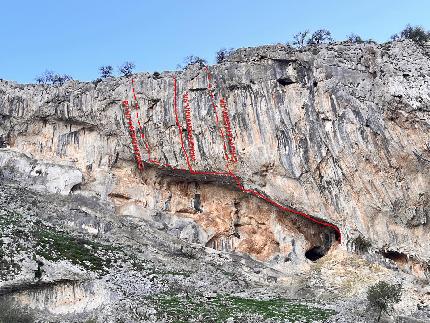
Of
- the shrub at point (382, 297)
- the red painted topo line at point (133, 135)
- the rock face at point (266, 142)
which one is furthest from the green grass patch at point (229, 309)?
the red painted topo line at point (133, 135)

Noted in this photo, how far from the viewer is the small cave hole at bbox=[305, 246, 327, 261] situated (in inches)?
1567

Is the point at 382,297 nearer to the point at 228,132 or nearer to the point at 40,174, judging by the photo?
the point at 228,132

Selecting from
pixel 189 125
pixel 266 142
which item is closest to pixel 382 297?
pixel 266 142

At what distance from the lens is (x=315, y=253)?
4016cm

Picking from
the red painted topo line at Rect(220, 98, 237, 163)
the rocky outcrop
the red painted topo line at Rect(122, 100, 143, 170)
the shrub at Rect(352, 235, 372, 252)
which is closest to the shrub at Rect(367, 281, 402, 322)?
the shrub at Rect(352, 235, 372, 252)

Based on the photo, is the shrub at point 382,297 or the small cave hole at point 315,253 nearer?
the shrub at point 382,297

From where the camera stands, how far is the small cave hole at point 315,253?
39.8 meters

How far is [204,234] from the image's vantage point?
39.9 metres

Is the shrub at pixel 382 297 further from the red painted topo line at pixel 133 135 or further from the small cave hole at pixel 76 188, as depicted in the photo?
the small cave hole at pixel 76 188

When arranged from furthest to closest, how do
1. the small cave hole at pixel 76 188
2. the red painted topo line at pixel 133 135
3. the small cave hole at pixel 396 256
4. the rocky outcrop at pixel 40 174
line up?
the red painted topo line at pixel 133 135, the small cave hole at pixel 76 188, the rocky outcrop at pixel 40 174, the small cave hole at pixel 396 256

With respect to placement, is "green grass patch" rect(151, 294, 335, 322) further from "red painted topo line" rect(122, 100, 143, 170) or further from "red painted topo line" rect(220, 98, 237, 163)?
"red painted topo line" rect(122, 100, 143, 170)

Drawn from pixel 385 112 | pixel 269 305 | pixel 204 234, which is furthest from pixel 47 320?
pixel 385 112

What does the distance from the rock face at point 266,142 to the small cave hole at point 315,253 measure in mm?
477

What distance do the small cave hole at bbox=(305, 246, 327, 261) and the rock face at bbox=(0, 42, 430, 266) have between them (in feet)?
1.56
